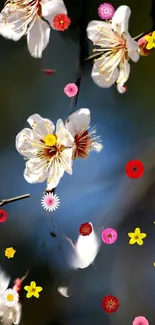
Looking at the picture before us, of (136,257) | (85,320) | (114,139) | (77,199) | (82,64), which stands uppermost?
(82,64)

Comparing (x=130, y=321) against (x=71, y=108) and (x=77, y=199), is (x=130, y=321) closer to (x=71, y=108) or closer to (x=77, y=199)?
(x=77, y=199)

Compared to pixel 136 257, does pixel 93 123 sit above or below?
above

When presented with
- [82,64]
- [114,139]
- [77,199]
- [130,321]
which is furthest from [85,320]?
[82,64]

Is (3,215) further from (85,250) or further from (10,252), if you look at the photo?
(85,250)

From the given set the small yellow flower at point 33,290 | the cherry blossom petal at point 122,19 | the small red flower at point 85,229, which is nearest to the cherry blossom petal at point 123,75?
the cherry blossom petal at point 122,19

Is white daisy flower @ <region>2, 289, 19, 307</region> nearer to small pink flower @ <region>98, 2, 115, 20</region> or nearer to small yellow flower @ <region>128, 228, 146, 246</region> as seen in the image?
small yellow flower @ <region>128, 228, 146, 246</region>

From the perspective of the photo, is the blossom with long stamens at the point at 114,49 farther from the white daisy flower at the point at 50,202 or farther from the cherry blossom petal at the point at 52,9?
the white daisy flower at the point at 50,202

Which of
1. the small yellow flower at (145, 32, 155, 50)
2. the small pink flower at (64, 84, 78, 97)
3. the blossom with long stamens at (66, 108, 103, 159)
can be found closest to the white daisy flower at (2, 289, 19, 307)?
the blossom with long stamens at (66, 108, 103, 159)
